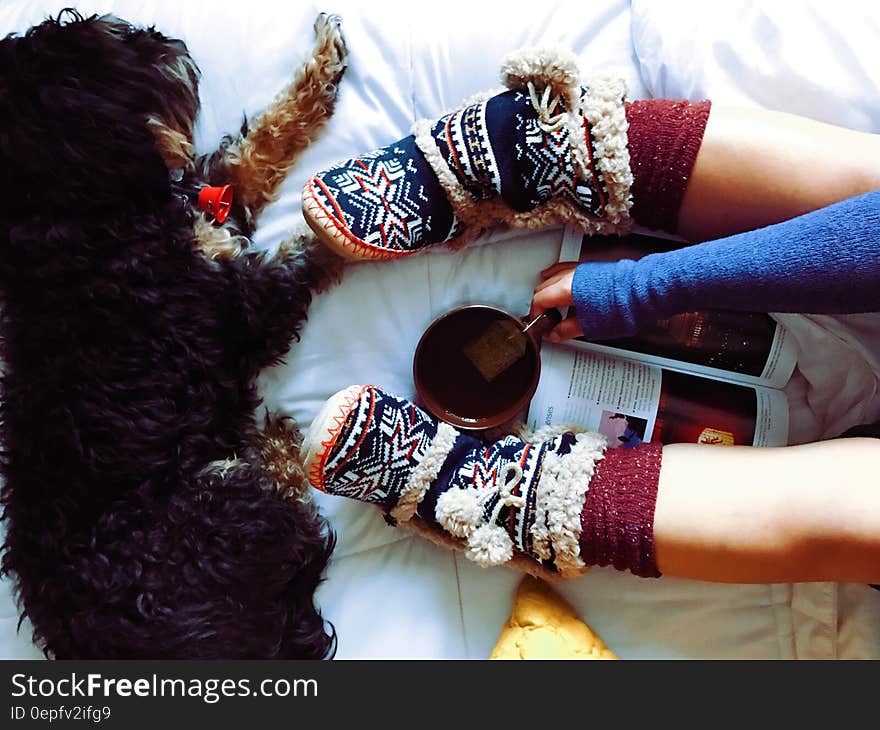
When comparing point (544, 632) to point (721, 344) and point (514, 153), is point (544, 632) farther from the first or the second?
point (514, 153)

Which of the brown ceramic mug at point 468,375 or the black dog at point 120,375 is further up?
the black dog at point 120,375

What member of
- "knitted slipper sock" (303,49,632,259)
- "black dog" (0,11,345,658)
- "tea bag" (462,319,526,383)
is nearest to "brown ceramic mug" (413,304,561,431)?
"tea bag" (462,319,526,383)

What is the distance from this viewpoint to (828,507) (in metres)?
0.91

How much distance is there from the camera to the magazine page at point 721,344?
1105 mm

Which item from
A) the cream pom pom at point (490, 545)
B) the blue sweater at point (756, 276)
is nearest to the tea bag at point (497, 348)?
the blue sweater at point (756, 276)

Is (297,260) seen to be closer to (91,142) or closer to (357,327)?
(357,327)

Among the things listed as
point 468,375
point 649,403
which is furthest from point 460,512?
point 649,403

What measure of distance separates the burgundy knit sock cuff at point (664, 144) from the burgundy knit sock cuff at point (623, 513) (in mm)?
326

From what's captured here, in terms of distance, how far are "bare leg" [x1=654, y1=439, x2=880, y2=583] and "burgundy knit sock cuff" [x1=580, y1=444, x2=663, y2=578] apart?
0.05 feet

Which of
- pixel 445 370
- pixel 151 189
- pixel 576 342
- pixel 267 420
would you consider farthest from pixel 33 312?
A: pixel 576 342

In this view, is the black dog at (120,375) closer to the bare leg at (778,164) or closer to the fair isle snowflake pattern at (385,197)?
the fair isle snowflake pattern at (385,197)

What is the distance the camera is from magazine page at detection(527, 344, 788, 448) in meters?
1.10

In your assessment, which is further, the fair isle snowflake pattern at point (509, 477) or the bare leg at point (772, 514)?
the fair isle snowflake pattern at point (509, 477)

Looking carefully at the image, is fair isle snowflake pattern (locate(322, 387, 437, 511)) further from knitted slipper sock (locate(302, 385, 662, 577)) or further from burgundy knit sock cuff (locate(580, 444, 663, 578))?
burgundy knit sock cuff (locate(580, 444, 663, 578))
